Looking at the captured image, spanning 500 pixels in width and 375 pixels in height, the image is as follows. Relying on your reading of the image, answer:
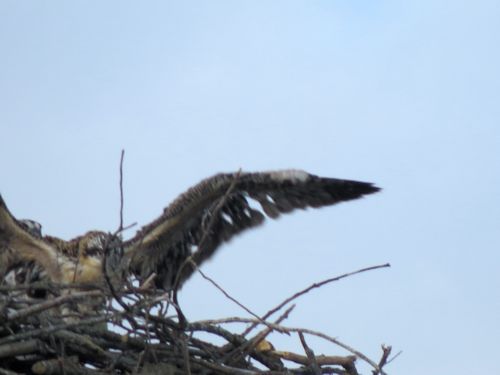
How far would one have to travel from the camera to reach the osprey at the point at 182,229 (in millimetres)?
9617

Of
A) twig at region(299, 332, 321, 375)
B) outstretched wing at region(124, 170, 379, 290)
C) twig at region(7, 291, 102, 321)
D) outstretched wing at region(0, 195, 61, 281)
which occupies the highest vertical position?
outstretched wing at region(124, 170, 379, 290)

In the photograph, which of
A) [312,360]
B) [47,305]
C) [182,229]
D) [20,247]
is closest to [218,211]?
[182,229]

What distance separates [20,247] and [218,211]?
136cm

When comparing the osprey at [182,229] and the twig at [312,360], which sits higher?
the osprey at [182,229]

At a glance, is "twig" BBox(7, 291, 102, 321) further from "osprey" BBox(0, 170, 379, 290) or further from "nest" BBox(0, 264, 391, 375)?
"osprey" BBox(0, 170, 379, 290)

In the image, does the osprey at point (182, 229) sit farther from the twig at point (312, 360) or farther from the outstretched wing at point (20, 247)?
the twig at point (312, 360)

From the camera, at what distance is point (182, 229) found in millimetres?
10117

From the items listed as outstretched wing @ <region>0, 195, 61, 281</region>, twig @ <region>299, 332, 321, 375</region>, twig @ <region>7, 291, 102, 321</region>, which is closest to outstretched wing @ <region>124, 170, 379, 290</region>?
outstretched wing @ <region>0, 195, 61, 281</region>

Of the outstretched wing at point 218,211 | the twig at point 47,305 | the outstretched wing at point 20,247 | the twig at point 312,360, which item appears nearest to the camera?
the twig at point 47,305

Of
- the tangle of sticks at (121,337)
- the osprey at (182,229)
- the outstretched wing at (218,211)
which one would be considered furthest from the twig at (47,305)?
the outstretched wing at (218,211)

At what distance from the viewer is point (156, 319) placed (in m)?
7.38

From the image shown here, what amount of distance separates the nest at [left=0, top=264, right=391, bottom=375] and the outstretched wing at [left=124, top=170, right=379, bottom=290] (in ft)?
→ 6.89

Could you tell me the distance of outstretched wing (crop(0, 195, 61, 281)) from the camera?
31.4 feet

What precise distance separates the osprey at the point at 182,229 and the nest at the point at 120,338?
1739mm
